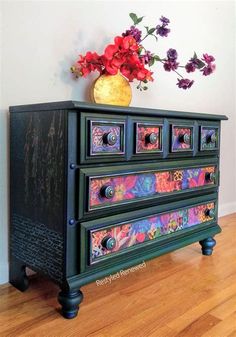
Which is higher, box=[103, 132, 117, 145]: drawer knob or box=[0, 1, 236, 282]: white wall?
box=[0, 1, 236, 282]: white wall

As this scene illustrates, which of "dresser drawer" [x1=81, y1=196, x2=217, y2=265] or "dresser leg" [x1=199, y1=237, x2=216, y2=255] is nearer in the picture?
"dresser drawer" [x1=81, y1=196, x2=217, y2=265]

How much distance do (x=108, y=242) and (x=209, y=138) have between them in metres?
0.83

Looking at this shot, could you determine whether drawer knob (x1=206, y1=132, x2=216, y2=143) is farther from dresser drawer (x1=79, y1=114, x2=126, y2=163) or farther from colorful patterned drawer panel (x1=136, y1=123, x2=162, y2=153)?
dresser drawer (x1=79, y1=114, x2=126, y2=163)

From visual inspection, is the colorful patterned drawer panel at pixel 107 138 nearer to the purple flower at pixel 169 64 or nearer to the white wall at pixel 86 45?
the white wall at pixel 86 45

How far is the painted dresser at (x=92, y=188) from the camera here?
→ 119 centimetres

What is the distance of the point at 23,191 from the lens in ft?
4.54

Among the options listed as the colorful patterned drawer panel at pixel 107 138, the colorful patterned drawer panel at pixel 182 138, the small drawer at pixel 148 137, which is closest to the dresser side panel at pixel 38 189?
the colorful patterned drawer panel at pixel 107 138

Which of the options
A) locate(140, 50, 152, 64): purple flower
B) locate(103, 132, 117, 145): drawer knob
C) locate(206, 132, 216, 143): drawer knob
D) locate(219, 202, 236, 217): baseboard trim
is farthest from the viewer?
locate(219, 202, 236, 217): baseboard trim

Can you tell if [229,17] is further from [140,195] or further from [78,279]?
[78,279]

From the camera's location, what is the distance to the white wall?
146 cm

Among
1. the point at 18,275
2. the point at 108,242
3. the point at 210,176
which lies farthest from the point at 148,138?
the point at 18,275

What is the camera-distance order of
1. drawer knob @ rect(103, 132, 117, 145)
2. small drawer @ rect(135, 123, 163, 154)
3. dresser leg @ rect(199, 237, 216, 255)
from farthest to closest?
1. dresser leg @ rect(199, 237, 216, 255)
2. small drawer @ rect(135, 123, 163, 154)
3. drawer knob @ rect(103, 132, 117, 145)

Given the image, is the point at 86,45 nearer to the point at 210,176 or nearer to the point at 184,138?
the point at 184,138

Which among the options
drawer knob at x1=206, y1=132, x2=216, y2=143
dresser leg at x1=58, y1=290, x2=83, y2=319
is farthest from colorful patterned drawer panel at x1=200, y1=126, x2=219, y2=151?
dresser leg at x1=58, y1=290, x2=83, y2=319
